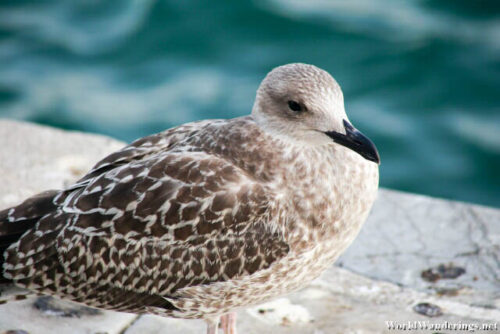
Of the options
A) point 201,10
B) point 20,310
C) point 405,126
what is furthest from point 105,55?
point 20,310

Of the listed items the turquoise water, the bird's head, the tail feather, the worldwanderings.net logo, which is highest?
the turquoise water

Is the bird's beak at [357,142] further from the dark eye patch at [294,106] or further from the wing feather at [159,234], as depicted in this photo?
the wing feather at [159,234]

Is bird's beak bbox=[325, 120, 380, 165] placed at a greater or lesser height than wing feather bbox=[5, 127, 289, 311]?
greater

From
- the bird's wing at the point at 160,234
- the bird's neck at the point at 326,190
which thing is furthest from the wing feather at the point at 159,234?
the bird's neck at the point at 326,190

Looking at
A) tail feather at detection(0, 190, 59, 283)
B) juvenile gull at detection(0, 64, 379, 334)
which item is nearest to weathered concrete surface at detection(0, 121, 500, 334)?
juvenile gull at detection(0, 64, 379, 334)

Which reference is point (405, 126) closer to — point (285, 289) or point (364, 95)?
point (364, 95)

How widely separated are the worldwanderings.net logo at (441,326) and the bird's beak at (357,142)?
3.68 ft

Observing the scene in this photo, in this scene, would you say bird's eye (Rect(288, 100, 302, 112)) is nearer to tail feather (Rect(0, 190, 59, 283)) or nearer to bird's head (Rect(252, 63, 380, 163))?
bird's head (Rect(252, 63, 380, 163))

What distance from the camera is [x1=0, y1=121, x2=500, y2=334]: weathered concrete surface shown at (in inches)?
162

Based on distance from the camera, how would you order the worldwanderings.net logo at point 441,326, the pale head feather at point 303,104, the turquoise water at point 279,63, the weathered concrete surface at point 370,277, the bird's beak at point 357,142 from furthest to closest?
the turquoise water at point 279,63, the weathered concrete surface at point 370,277, the worldwanderings.net logo at point 441,326, the pale head feather at point 303,104, the bird's beak at point 357,142

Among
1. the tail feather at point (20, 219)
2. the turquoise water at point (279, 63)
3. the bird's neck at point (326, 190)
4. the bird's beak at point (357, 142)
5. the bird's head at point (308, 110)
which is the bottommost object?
the tail feather at point (20, 219)

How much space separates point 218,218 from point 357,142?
802 mm

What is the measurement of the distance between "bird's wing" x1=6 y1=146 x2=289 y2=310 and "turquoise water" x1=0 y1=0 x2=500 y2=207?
18.3 ft

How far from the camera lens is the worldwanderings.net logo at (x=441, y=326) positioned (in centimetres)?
402
